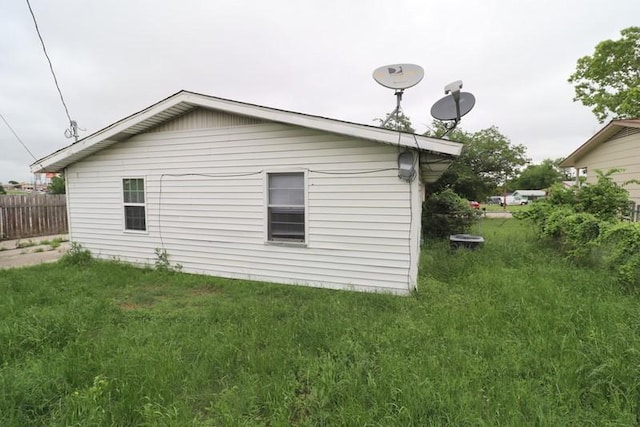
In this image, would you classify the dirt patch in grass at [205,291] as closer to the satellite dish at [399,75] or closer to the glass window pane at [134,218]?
the glass window pane at [134,218]

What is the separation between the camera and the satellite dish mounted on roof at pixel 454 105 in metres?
4.57

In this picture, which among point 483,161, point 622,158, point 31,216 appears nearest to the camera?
point 622,158

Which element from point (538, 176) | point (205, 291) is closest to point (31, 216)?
point (205, 291)

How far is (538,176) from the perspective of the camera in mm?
55469

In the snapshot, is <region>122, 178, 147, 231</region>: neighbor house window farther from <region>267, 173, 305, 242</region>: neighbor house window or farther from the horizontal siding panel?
the horizontal siding panel

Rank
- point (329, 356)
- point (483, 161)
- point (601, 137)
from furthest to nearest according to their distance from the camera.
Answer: point (483, 161) → point (601, 137) → point (329, 356)

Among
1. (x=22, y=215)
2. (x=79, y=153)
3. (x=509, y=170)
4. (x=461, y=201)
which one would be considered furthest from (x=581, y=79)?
(x=22, y=215)

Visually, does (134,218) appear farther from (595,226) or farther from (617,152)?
(617,152)

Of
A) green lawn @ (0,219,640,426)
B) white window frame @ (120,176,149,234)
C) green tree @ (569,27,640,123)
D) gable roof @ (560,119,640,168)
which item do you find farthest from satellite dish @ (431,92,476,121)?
green tree @ (569,27,640,123)

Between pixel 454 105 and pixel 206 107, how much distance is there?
459cm

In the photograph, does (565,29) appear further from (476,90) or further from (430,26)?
(430,26)

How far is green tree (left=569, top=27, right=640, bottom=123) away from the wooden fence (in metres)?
26.2

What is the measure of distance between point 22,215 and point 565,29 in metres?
20.0

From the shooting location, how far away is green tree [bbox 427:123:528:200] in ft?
54.9
